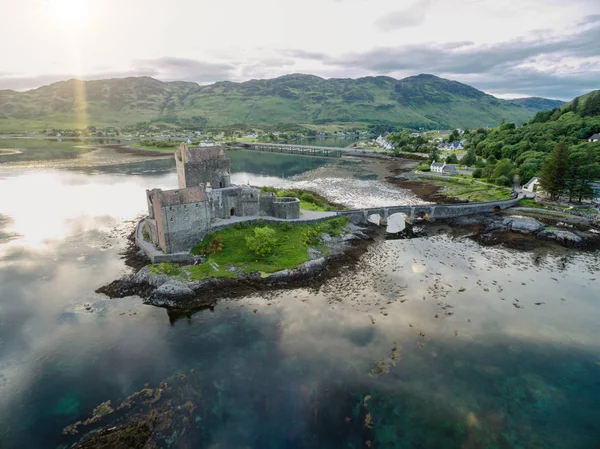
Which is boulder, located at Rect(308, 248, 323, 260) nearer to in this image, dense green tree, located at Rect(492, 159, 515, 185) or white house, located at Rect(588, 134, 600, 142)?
dense green tree, located at Rect(492, 159, 515, 185)

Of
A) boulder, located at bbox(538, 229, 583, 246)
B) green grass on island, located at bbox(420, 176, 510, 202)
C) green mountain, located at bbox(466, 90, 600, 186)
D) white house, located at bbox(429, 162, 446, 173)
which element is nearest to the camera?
boulder, located at bbox(538, 229, 583, 246)

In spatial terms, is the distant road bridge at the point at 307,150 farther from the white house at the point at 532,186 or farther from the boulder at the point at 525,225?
the boulder at the point at 525,225

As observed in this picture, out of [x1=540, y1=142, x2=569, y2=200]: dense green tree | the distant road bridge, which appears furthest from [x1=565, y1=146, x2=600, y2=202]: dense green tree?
the distant road bridge

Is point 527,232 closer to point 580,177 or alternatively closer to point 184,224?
point 580,177

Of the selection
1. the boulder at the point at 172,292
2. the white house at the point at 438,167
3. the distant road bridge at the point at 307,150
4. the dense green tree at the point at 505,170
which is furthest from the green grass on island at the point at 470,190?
the distant road bridge at the point at 307,150

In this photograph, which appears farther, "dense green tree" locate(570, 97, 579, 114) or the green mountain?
"dense green tree" locate(570, 97, 579, 114)

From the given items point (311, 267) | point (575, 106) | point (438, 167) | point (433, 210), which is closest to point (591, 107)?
point (575, 106)

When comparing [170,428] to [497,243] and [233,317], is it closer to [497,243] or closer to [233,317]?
[233,317]

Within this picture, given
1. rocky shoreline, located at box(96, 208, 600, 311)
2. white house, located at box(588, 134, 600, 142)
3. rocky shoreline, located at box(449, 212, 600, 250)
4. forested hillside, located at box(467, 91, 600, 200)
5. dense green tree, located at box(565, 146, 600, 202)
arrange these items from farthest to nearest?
white house, located at box(588, 134, 600, 142) → forested hillside, located at box(467, 91, 600, 200) → dense green tree, located at box(565, 146, 600, 202) → rocky shoreline, located at box(449, 212, 600, 250) → rocky shoreline, located at box(96, 208, 600, 311)
